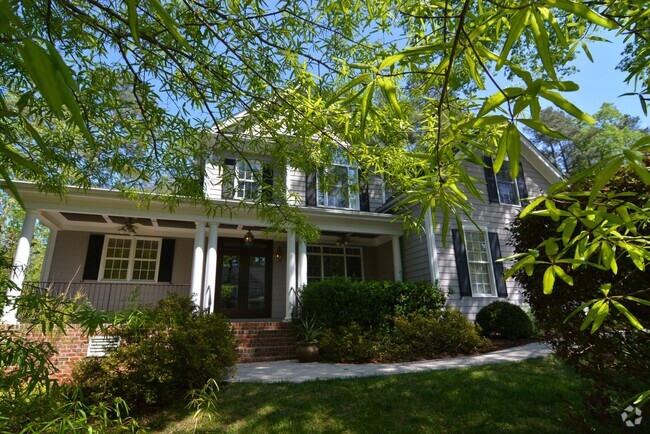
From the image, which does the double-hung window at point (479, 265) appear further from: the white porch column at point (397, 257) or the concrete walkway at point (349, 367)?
the concrete walkway at point (349, 367)

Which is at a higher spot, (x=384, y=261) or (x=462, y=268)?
(x=384, y=261)

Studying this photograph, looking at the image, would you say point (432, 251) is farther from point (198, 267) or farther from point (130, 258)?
point (130, 258)

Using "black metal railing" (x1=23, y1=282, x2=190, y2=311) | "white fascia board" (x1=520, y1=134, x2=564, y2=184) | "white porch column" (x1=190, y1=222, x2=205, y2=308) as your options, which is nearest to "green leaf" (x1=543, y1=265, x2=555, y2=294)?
"white porch column" (x1=190, y1=222, x2=205, y2=308)

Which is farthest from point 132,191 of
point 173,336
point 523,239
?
point 523,239

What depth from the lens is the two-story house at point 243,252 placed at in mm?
9602

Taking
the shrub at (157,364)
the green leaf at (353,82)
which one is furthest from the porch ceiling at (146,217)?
the green leaf at (353,82)

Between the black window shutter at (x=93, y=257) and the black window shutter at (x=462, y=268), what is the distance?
1062 cm

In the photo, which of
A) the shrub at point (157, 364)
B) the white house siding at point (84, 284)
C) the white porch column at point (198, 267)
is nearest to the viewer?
the shrub at point (157, 364)

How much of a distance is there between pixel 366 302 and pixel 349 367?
238cm

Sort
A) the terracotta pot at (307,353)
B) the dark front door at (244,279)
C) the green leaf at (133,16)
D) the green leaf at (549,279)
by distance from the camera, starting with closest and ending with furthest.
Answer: the green leaf at (133,16) → the green leaf at (549,279) → the terracotta pot at (307,353) → the dark front door at (244,279)

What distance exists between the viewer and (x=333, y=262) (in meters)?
12.9

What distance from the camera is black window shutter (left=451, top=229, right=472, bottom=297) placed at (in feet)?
34.5

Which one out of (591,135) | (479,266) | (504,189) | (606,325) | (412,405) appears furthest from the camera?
(591,135)

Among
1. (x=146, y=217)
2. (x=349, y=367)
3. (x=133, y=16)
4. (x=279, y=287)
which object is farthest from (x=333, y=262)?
(x=133, y=16)
